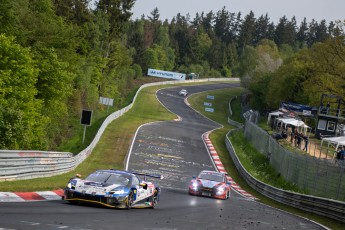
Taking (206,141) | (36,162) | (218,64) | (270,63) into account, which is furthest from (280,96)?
(218,64)

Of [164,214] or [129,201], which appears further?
[129,201]

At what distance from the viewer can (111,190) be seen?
1672 centimetres

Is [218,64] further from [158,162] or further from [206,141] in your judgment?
[158,162]

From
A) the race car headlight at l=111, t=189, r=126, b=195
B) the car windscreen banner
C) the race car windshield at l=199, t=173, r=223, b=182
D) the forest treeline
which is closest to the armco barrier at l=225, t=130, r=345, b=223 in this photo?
the race car windshield at l=199, t=173, r=223, b=182

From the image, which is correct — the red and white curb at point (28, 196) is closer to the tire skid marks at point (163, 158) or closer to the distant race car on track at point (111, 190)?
the distant race car on track at point (111, 190)

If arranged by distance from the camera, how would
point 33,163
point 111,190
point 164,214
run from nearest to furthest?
point 111,190 < point 164,214 < point 33,163

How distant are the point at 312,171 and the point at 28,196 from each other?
16677 millimetres

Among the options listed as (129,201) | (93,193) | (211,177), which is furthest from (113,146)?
(93,193)

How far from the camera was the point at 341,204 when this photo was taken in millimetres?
23141

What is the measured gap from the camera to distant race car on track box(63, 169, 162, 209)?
16.4 meters

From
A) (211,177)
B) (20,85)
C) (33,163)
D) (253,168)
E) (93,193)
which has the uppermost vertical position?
A: (20,85)

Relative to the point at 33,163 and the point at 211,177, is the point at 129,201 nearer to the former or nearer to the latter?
the point at 33,163

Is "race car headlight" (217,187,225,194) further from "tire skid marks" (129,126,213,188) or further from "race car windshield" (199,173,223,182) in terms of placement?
"tire skid marks" (129,126,213,188)

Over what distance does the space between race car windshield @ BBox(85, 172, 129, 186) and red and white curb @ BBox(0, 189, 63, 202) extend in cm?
137
